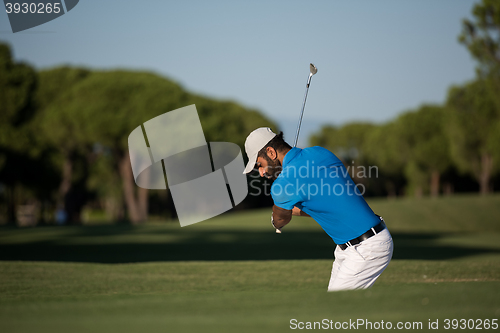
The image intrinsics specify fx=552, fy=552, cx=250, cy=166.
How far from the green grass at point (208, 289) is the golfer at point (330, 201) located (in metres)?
0.25

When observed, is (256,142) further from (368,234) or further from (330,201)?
(368,234)

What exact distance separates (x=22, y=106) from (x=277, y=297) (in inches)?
1426

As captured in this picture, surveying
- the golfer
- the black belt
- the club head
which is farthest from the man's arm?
the club head

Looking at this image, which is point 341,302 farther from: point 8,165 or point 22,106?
point 8,165

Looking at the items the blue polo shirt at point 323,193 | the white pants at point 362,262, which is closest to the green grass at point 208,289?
the white pants at point 362,262

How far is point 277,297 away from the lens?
4816mm

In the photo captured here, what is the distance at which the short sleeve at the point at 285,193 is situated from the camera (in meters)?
4.41

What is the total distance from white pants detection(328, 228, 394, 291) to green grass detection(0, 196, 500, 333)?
0.14m

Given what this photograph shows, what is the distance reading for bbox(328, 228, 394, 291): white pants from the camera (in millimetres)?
4668

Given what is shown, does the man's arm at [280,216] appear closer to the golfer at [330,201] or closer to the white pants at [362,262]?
the golfer at [330,201]

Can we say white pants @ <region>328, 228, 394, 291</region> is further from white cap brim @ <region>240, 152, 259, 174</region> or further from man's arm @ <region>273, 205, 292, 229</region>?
white cap brim @ <region>240, 152, 259, 174</region>

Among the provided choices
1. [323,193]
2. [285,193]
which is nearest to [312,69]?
[323,193]

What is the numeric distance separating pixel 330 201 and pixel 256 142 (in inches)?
31.5

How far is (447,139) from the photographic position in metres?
58.8
